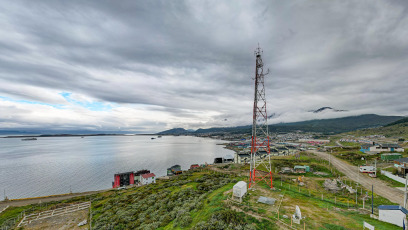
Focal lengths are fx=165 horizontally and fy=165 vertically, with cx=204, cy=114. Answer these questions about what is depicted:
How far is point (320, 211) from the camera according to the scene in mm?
19953

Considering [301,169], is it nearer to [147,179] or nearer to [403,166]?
[403,166]

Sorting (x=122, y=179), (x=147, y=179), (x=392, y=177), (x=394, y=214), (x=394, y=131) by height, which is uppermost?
(x=394, y=131)

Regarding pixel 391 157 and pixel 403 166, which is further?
pixel 391 157

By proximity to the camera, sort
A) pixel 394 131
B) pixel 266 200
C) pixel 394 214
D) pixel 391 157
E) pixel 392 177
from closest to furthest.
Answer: pixel 394 214 < pixel 266 200 < pixel 392 177 < pixel 391 157 < pixel 394 131

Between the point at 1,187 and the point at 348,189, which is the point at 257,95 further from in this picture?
the point at 1,187

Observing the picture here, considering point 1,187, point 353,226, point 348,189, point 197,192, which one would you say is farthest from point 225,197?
point 1,187

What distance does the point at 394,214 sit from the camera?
58.6ft

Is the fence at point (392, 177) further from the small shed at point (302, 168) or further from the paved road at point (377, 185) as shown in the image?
the small shed at point (302, 168)

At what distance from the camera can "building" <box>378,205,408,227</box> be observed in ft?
57.0

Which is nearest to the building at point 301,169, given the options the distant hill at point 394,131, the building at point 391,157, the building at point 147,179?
the building at point 391,157

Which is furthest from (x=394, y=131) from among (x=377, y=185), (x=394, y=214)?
(x=394, y=214)

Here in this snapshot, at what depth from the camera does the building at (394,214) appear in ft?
57.0

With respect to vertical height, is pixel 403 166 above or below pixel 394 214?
above

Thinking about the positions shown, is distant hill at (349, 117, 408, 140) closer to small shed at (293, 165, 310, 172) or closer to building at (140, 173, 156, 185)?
small shed at (293, 165, 310, 172)
